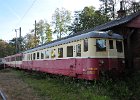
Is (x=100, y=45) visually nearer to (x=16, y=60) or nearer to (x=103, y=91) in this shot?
(x=103, y=91)

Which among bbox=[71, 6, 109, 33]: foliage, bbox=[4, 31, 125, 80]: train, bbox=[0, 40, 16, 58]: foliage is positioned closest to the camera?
bbox=[4, 31, 125, 80]: train

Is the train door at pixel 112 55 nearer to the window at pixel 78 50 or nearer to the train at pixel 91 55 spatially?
the train at pixel 91 55

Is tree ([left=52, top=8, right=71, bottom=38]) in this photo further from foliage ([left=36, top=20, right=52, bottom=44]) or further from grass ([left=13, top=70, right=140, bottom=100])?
grass ([left=13, top=70, right=140, bottom=100])

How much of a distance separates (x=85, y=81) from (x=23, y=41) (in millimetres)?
85802

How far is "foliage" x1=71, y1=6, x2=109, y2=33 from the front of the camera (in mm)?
59438

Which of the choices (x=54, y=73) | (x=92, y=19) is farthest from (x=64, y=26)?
(x=54, y=73)

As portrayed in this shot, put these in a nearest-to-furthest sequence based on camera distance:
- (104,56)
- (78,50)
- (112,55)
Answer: (104,56) < (112,55) < (78,50)

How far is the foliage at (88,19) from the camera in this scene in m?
59.4

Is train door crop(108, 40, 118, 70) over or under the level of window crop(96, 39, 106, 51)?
under

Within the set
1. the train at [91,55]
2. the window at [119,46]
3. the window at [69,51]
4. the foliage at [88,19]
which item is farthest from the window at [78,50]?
the foliage at [88,19]

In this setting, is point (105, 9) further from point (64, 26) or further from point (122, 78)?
point (122, 78)

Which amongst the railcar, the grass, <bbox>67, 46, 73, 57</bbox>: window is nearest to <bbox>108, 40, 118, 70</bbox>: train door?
the grass

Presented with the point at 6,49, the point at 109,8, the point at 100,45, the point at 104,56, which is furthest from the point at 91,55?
the point at 6,49

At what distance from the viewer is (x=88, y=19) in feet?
204
